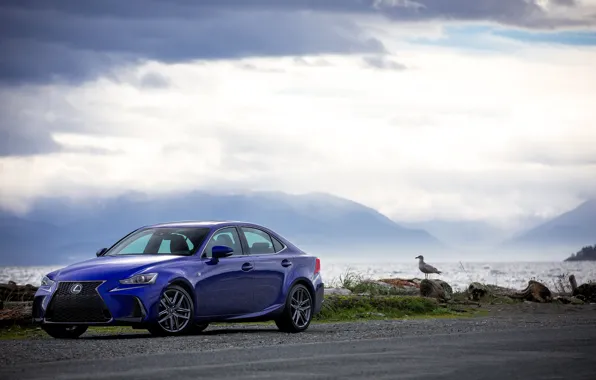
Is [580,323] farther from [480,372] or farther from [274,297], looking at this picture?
[480,372]

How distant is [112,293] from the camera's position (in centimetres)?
1844

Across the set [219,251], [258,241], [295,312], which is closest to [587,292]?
[295,312]

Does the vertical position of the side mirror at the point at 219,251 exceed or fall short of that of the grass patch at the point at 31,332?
it exceeds it

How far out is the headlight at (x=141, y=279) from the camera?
1852 cm

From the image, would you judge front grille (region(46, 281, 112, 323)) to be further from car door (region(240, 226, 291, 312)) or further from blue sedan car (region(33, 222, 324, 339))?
car door (region(240, 226, 291, 312))

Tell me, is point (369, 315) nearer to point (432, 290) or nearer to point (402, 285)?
point (432, 290)

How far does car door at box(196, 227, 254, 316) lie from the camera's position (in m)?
19.4

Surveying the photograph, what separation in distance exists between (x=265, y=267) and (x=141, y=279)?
265 centimetres

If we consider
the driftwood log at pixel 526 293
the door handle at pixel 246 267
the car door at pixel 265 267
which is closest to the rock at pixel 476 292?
the driftwood log at pixel 526 293

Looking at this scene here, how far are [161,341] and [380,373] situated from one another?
5293 mm

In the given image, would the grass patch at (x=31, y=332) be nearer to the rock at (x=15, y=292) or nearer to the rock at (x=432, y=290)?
the rock at (x=15, y=292)

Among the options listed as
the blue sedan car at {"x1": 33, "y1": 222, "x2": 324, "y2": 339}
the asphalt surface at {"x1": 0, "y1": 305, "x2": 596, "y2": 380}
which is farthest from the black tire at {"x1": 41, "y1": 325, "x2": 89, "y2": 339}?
the asphalt surface at {"x1": 0, "y1": 305, "x2": 596, "y2": 380}

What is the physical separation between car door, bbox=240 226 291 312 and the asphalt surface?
59 cm

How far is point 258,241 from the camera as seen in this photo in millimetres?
20938
